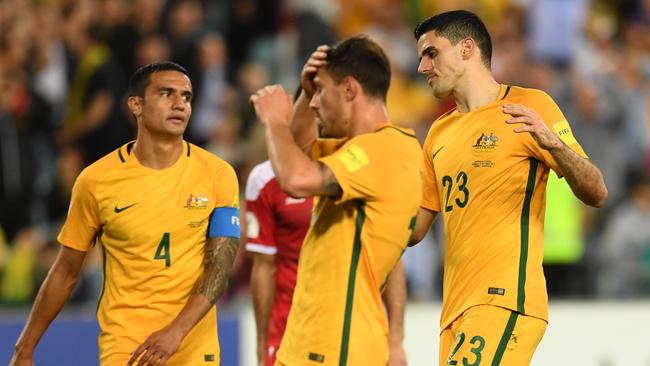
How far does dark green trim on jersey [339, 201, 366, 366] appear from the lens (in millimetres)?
5820

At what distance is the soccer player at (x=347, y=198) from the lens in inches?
229

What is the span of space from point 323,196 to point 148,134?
1.34 meters

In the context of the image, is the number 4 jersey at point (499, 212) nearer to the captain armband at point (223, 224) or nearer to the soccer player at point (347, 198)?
the soccer player at point (347, 198)

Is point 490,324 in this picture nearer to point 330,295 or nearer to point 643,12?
point 330,295

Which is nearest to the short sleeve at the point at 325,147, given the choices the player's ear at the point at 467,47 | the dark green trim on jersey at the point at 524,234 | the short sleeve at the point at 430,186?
the short sleeve at the point at 430,186

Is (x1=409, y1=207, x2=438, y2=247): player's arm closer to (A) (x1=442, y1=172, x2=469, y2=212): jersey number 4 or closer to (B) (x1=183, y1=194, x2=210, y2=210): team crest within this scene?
(A) (x1=442, y1=172, x2=469, y2=212): jersey number 4

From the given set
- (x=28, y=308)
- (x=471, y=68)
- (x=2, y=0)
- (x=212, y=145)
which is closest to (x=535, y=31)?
(x=212, y=145)

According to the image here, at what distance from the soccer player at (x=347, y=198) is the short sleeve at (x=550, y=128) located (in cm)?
74

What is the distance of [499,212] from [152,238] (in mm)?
1843

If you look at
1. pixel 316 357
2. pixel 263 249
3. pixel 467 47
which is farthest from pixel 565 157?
pixel 263 249

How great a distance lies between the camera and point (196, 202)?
22.3ft

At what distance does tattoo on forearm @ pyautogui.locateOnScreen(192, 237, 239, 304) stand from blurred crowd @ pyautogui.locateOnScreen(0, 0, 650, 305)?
422cm

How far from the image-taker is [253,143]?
12.1 meters

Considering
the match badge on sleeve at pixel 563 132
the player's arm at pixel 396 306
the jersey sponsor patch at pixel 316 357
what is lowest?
the jersey sponsor patch at pixel 316 357
